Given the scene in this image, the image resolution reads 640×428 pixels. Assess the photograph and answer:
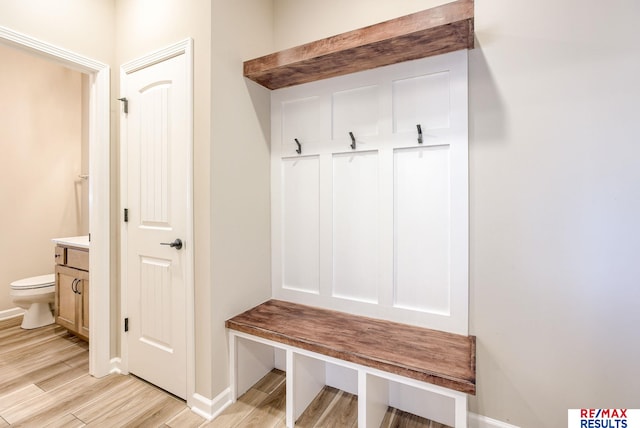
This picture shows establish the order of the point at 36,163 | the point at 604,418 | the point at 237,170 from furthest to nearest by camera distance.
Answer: the point at 36,163 < the point at 237,170 < the point at 604,418

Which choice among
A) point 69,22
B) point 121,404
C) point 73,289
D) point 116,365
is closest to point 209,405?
point 121,404

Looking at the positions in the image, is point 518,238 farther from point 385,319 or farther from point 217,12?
point 217,12

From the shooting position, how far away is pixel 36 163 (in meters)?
3.12

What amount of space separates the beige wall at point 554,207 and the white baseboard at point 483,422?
0.03 metres

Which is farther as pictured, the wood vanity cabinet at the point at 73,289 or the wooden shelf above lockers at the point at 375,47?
the wood vanity cabinet at the point at 73,289

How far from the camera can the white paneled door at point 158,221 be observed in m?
1.71

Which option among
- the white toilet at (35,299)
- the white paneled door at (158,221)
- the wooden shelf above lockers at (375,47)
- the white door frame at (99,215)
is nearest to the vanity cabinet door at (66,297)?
the white toilet at (35,299)

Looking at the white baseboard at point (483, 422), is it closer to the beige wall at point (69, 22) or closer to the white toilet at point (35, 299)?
the beige wall at point (69, 22)

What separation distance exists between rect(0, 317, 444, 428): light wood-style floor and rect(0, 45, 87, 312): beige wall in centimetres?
140

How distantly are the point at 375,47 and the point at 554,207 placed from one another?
1176 millimetres

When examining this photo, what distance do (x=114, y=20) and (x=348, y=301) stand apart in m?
2.56

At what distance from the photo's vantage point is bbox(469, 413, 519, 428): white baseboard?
1434 millimetres

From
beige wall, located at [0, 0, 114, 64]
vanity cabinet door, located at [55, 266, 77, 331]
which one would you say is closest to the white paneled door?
beige wall, located at [0, 0, 114, 64]

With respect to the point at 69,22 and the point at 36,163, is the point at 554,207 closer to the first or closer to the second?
the point at 69,22
